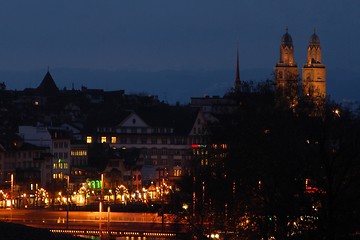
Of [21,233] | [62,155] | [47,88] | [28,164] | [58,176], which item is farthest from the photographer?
[47,88]

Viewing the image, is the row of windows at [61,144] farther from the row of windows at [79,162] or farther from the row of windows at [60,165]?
the row of windows at [79,162]

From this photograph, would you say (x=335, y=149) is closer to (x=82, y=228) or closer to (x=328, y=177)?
(x=328, y=177)

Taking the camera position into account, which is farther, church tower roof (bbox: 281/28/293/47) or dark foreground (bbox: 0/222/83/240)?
church tower roof (bbox: 281/28/293/47)

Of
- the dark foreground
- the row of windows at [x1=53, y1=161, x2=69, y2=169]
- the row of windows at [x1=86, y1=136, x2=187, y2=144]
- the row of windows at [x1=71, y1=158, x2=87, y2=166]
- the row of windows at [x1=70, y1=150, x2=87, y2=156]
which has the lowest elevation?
the dark foreground

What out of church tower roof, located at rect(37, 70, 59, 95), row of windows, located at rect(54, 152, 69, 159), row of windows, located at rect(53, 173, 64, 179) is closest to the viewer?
row of windows, located at rect(53, 173, 64, 179)

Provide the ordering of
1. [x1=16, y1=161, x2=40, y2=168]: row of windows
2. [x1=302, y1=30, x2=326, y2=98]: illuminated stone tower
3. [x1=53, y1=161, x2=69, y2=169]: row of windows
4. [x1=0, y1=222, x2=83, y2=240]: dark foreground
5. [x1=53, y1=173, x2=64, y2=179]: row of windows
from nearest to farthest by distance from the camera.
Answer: [x1=0, y1=222, x2=83, y2=240]: dark foreground → [x1=16, y1=161, x2=40, y2=168]: row of windows → [x1=53, y1=173, x2=64, y2=179]: row of windows → [x1=53, y1=161, x2=69, y2=169]: row of windows → [x1=302, y1=30, x2=326, y2=98]: illuminated stone tower

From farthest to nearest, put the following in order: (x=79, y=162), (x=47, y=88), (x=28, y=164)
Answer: (x=47, y=88) → (x=79, y=162) → (x=28, y=164)

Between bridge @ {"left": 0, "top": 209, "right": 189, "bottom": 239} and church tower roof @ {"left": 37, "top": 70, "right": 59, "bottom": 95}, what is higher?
church tower roof @ {"left": 37, "top": 70, "right": 59, "bottom": 95}

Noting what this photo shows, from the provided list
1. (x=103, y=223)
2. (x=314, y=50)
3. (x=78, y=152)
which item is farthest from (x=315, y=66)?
(x=103, y=223)

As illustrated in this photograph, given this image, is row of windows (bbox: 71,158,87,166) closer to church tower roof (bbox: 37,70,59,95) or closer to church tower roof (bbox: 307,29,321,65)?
church tower roof (bbox: 37,70,59,95)

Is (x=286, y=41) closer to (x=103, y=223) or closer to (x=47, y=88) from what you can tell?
(x=47, y=88)

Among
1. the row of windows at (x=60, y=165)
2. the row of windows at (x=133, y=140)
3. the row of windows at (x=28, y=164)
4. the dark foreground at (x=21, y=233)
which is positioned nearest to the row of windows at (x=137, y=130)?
the row of windows at (x=133, y=140)

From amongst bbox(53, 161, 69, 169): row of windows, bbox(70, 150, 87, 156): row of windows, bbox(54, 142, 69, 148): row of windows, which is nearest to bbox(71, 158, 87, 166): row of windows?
bbox(70, 150, 87, 156): row of windows

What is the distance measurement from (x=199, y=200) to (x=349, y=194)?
19.2 metres
